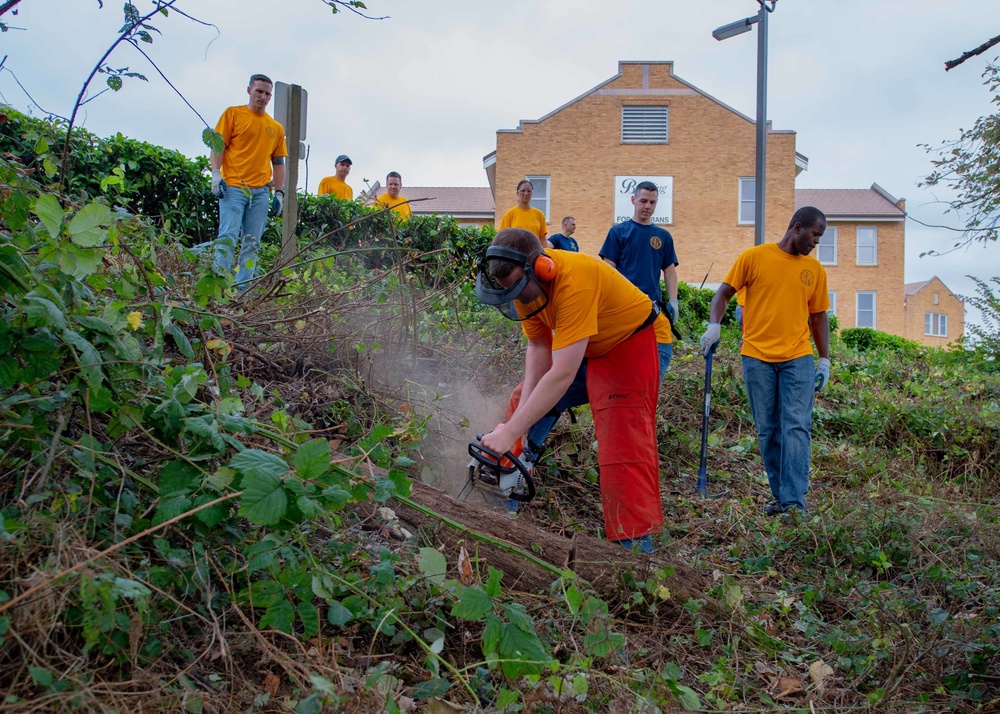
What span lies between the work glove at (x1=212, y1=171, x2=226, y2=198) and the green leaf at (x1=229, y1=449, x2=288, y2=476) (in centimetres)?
443

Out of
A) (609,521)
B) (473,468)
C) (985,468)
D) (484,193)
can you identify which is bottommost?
(985,468)

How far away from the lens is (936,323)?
1839 inches

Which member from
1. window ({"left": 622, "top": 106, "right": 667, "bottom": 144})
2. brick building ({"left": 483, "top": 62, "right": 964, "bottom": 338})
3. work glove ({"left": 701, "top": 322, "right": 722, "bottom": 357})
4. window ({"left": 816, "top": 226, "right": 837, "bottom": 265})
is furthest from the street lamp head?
window ({"left": 816, "top": 226, "right": 837, "bottom": 265})

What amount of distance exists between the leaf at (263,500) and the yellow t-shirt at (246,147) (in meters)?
4.67

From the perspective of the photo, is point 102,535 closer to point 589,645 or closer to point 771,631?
point 589,645

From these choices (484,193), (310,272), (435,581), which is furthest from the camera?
(484,193)

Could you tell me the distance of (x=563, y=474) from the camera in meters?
5.10

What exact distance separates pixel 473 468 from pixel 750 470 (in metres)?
3.43

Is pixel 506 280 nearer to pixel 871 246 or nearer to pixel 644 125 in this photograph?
pixel 644 125

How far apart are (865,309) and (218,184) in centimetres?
3143

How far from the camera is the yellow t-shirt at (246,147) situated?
611 centimetres

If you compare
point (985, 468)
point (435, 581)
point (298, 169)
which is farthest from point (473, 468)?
point (985, 468)

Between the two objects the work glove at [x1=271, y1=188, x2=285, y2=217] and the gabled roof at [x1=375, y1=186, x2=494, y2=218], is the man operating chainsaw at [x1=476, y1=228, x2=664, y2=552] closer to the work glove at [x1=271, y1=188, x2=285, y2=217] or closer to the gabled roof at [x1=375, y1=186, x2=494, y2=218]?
the work glove at [x1=271, y1=188, x2=285, y2=217]

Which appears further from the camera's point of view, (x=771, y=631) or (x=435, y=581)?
(x=771, y=631)
